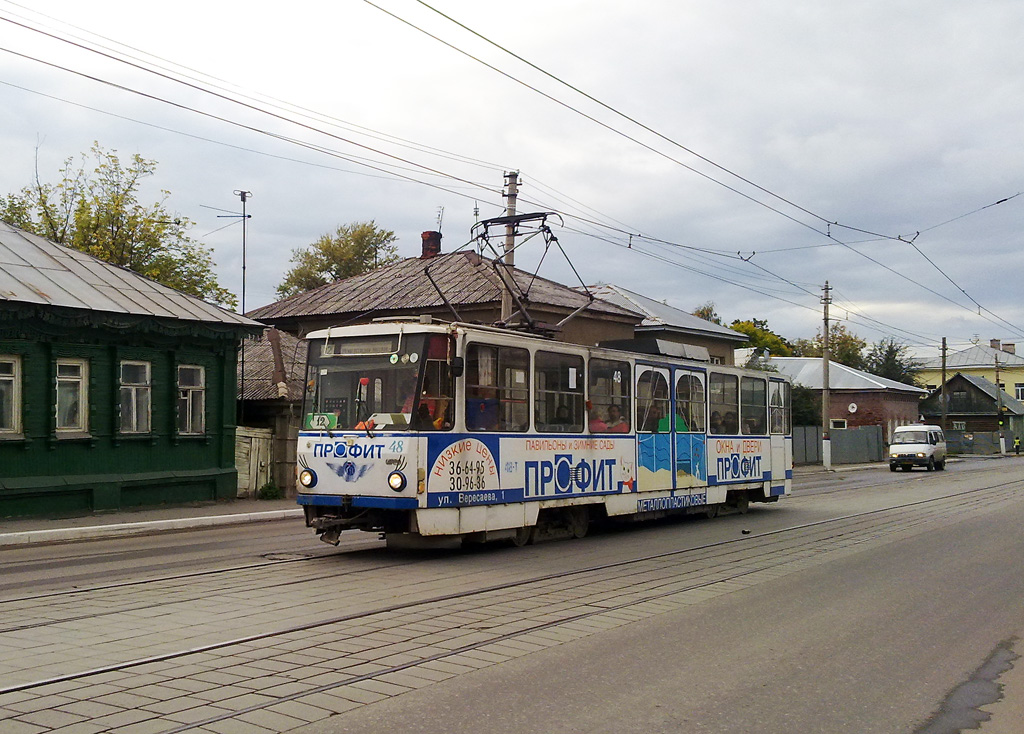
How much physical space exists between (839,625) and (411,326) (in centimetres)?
620

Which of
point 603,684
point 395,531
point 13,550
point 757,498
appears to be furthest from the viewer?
point 757,498

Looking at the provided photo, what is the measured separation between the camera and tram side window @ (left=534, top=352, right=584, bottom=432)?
13.9m

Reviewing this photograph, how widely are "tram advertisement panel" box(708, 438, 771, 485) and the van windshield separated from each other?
93.1 ft

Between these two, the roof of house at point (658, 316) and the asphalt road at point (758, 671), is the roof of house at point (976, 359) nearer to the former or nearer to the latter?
the roof of house at point (658, 316)

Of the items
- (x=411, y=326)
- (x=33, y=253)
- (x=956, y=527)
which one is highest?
(x=33, y=253)

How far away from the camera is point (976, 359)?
116188mm

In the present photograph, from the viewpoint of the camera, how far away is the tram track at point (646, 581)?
7.19 meters

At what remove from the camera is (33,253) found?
70.9 feet

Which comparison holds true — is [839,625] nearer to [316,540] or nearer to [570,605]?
[570,605]

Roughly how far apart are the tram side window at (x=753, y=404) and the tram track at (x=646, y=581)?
233cm

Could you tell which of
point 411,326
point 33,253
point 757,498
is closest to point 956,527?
point 757,498

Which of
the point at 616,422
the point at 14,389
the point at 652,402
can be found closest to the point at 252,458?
the point at 14,389

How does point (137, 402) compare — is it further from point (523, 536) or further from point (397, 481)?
point (397, 481)

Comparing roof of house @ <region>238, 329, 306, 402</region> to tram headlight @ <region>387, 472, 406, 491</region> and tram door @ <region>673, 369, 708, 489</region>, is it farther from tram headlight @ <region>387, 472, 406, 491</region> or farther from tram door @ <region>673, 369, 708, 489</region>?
tram headlight @ <region>387, 472, 406, 491</region>
